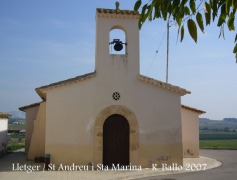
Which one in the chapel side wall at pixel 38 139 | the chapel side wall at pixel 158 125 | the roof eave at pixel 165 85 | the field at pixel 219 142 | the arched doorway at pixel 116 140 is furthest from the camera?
the field at pixel 219 142

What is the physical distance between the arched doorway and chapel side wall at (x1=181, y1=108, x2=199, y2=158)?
225 inches

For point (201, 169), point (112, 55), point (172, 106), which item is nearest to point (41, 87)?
point (112, 55)

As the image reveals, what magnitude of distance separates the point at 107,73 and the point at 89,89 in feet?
3.76

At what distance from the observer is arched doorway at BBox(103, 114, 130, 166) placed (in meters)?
15.3

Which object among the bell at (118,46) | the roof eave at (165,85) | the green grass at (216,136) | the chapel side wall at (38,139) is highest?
the bell at (118,46)

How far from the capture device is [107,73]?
15.7m

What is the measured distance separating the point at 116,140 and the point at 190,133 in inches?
254

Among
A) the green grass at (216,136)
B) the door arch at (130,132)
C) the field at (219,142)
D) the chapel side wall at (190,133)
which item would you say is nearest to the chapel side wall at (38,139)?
the door arch at (130,132)

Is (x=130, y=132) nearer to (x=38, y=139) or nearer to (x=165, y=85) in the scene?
(x=165, y=85)

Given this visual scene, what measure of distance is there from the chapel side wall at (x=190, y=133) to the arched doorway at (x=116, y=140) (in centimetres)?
571

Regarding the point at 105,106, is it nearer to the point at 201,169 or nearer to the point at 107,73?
the point at 107,73

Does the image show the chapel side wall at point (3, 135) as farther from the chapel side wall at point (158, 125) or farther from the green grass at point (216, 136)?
the green grass at point (216, 136)

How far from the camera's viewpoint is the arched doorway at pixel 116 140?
604 inches

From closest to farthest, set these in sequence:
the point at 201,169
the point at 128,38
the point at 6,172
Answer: the point at 6,172 → the point at 201,169 → the point at 128,38
